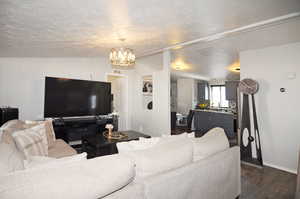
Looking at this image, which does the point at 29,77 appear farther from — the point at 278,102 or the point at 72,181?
the point at 278,102

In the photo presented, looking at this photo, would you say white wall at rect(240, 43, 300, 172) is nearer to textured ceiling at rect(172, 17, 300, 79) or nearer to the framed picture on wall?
textured ceiling at rect(172, 17, 300, 79)

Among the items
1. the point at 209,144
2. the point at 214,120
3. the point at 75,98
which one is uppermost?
the point at 75,98

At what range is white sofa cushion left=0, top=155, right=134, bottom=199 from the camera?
0.71 metres

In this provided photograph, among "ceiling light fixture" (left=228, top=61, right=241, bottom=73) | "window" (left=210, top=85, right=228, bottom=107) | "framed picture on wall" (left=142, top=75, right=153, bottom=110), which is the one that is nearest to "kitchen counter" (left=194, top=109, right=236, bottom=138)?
"ceiling light fixture" (left=228, top=61, right=241, bottom=73)

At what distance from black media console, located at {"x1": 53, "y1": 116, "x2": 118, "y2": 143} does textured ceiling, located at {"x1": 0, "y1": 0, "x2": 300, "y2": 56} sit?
1.87m

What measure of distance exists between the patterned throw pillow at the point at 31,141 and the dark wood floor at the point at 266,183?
2.66 m

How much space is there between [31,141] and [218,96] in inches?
331

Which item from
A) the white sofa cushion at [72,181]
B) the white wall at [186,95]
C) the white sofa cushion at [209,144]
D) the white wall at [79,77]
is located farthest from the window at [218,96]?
the white sofa cushion at [72,181]

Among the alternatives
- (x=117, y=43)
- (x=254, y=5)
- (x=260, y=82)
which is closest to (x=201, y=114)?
(x=260, y=82)

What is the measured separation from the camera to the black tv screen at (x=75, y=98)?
388cm

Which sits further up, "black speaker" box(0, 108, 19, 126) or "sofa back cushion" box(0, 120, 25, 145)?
"black speaker" box(0, 108, 19, 126)

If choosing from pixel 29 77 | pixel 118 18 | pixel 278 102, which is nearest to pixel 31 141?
pixel 118 18

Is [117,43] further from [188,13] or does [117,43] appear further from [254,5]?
[254,5]

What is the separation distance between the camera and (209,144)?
1.67m
